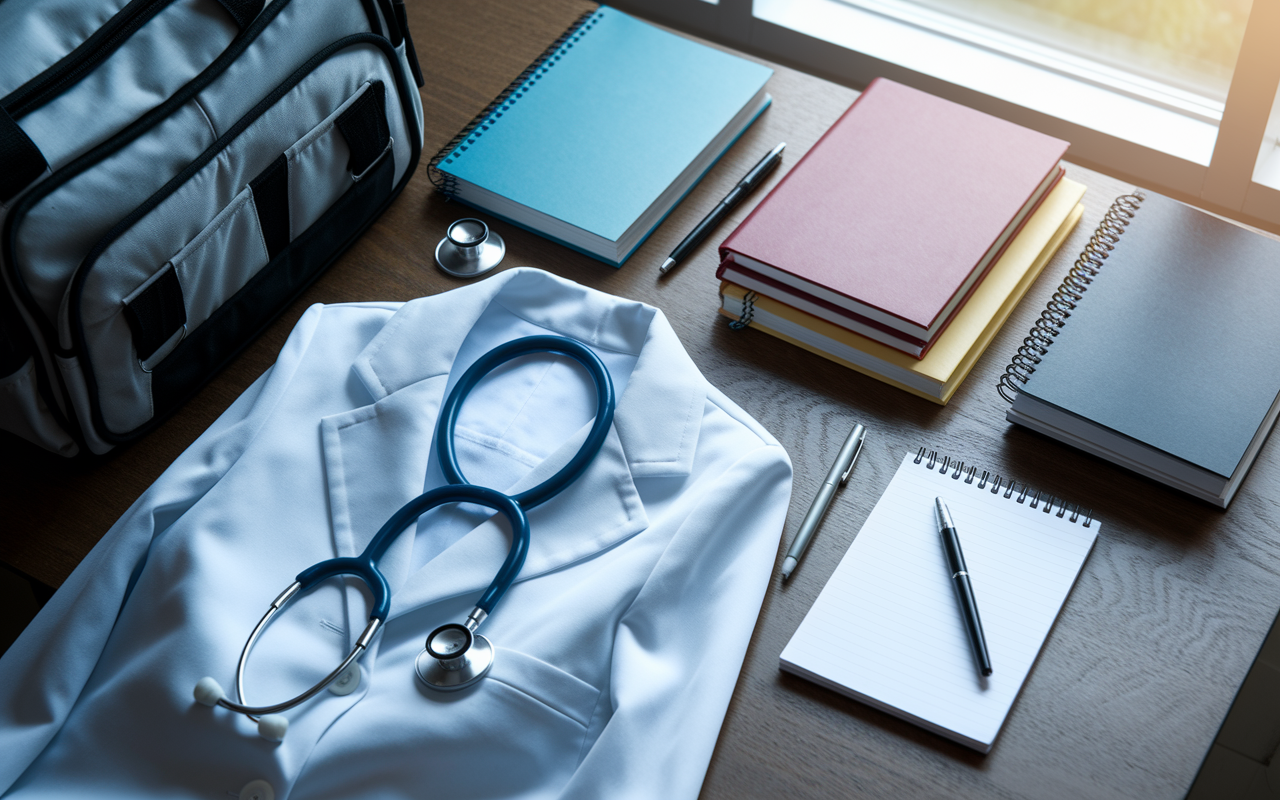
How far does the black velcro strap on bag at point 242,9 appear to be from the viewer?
983mm

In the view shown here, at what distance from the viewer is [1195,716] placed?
840 mm

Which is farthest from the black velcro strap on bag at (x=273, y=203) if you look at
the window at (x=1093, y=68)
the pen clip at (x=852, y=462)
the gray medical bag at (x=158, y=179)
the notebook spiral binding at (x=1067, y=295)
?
the window at (x=1093, y=68)

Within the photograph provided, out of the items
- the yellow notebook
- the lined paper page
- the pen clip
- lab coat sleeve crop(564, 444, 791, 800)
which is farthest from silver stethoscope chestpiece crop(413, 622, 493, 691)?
the yellow notebook

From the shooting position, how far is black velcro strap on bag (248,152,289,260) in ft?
3.44

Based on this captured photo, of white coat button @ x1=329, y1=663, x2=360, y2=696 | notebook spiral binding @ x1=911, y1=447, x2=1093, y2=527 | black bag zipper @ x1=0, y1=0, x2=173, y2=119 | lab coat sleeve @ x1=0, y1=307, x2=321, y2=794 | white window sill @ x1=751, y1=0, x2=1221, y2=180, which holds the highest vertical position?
white window sill @ x1=751, y1=0, x2=1221, y2=180

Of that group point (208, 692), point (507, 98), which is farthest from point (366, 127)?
point (208, 692)

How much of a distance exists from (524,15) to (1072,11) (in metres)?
1.05

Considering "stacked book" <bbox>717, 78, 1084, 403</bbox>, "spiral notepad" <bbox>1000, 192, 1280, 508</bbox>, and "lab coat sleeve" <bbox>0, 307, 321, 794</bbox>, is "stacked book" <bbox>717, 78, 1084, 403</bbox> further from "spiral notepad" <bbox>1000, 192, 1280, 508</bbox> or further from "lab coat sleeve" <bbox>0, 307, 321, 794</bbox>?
"lab coat sleeve" <bbox>0, 307, 321, 794</bbox>

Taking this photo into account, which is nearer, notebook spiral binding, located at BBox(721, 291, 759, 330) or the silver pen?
the silver pen

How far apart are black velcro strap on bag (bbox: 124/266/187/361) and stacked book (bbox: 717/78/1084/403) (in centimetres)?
54

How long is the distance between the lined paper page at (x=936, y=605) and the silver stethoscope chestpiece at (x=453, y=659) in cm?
25

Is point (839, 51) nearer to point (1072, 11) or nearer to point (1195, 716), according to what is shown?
point (1072, 11)

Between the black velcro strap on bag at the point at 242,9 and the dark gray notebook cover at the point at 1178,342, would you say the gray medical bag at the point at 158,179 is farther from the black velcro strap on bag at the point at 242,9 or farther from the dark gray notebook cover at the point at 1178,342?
the dark gray notebook cover at the point at 1178,342

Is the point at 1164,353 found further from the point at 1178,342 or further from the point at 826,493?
the point at 826,493
